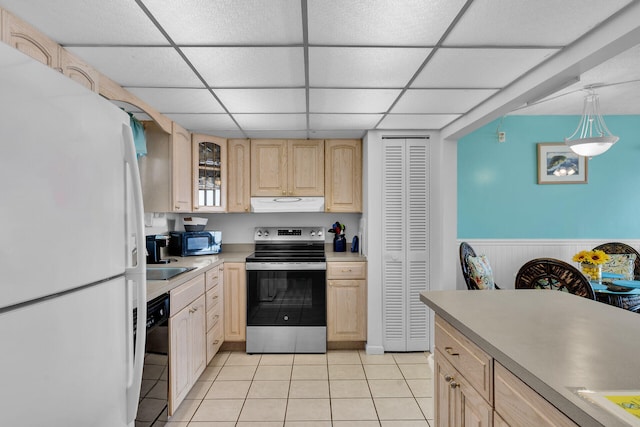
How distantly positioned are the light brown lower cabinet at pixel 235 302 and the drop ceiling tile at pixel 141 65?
184 centimetres

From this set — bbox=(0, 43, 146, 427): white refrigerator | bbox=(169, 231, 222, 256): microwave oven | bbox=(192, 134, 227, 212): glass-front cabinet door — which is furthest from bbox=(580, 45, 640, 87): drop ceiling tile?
bbox=(169, 231, 222, 256): microwave oven

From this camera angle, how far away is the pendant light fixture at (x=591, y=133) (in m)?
2.81

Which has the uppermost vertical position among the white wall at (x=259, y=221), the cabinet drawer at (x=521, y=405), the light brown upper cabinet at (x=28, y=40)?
the light brown upper cabinet at (x=28, y=40)

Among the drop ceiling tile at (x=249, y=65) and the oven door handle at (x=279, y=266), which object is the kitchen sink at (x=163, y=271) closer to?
the oven door handle at (x=279, y=266)

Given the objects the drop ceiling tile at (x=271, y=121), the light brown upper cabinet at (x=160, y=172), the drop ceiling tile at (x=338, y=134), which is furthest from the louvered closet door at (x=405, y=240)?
the light brown upper cabinet at (x=160, y=172)

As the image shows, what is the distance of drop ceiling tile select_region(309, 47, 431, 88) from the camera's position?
5.83 feet

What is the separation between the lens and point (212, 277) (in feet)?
10.1

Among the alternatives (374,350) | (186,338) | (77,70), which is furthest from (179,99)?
(374,350)

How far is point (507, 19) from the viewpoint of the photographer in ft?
4.85

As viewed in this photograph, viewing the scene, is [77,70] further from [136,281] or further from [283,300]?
[283,300]

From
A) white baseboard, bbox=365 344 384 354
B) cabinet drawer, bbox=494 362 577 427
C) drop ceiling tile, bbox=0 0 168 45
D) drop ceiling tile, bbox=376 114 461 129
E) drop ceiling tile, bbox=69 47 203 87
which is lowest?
white baseboard, bbox=365 344 384 354

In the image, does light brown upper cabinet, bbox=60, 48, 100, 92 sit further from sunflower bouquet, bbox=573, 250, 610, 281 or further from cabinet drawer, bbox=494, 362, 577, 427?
sunflower bouquet, bbox=573, 250, 610, 281

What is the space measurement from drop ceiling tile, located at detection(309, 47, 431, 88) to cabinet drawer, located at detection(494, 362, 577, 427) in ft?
4.88

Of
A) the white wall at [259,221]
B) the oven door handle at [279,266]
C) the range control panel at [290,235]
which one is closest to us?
the oven door handle at [279,266]
